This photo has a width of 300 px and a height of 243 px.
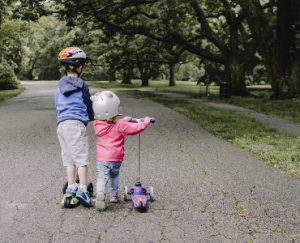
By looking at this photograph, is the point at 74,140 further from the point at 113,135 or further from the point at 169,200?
the point at 169,200

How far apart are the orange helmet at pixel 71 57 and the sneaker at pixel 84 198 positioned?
1403 mm

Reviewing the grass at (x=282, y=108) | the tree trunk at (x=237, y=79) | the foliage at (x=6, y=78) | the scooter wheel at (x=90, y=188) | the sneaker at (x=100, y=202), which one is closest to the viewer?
the sneaker at (x=100, y=202)

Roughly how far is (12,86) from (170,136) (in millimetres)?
33464

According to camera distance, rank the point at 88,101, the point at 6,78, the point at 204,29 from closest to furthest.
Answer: the point at 88,101
the point at 204,29
the point at 6,78

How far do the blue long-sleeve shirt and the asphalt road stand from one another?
98 centimetres

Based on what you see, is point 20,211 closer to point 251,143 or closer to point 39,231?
point 39,231

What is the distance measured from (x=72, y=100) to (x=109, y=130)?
1.81 ft

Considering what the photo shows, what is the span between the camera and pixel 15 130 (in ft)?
40.9

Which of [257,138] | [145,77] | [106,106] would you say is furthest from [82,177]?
[145,77]

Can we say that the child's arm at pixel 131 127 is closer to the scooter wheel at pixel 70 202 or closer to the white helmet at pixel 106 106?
the white helmet at pixel 106 106

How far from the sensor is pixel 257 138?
36.3 ft

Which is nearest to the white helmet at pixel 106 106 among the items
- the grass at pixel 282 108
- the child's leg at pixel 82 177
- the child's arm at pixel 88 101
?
the child's arm at pixel 88 101

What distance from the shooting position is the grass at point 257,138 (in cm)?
845

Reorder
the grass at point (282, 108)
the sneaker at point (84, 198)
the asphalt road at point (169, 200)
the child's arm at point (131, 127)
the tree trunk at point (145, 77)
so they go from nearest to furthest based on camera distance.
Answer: the asphalt road at point (169, 200), the sneaker at point (84, 198), the child's arm at point (131, 127), the grass at point (282, 108), the tree trunk at point (145, 77)
